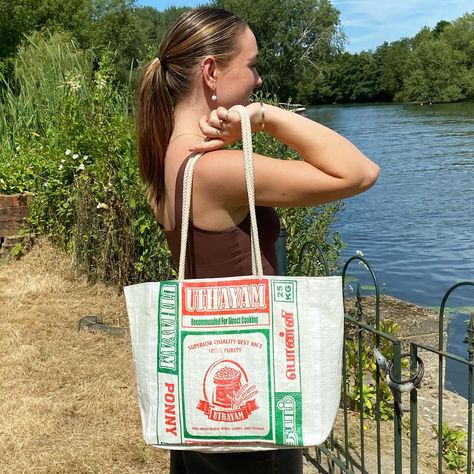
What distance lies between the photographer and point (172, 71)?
1.67 m

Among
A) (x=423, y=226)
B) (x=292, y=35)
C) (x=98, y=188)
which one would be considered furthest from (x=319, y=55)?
(x=98, y=188)

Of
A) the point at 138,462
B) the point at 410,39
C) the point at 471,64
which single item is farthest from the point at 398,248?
the point at 410,39

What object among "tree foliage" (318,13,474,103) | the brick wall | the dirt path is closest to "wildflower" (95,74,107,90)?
the brick wall

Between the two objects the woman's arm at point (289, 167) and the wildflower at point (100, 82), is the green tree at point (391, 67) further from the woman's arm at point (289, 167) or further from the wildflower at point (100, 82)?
the woman's arm at point (289, 167)

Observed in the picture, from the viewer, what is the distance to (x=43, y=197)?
6.55m

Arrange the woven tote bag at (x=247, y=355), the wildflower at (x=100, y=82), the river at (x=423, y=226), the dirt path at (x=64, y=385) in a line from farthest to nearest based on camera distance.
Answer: the river at (x=423, y=226)
the wildflower at (x=100, y=82)
the dirt path at (x=64, y=385)
the woven tote bag at (x=247, y=355)

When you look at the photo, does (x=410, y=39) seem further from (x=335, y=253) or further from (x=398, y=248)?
(x=335, y=253)

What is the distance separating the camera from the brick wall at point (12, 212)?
6.77m

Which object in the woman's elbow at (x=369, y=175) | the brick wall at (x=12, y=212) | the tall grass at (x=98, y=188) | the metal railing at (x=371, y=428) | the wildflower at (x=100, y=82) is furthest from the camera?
the brick wall at (x=12, y=212)

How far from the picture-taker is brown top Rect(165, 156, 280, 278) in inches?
60.4

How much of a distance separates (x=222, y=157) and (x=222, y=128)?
3.1 inches

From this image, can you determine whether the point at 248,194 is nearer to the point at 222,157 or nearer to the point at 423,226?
the point at 222,157

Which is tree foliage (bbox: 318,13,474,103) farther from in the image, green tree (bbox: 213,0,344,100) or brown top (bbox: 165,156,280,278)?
brown top (bbox: 165,156,280,278)

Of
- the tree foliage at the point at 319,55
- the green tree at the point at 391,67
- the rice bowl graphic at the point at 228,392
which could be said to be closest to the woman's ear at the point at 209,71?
the rice bowl graphic at the point at 228,392
